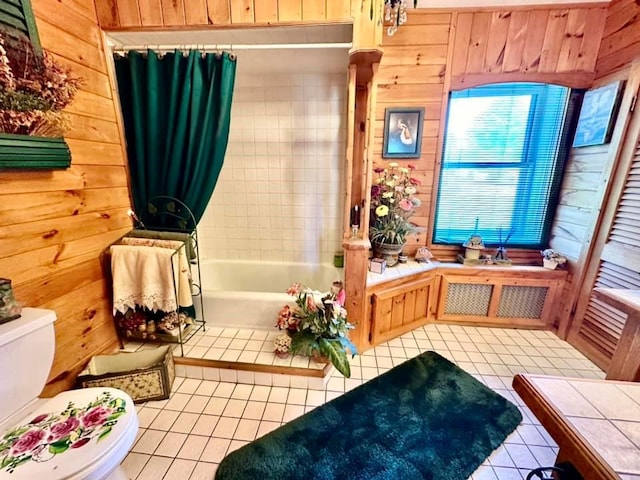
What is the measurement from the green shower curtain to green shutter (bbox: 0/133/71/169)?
0.49m

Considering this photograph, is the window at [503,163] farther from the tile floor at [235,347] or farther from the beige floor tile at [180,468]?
the beige floor tile at [180,468]

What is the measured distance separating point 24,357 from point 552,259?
3416mm

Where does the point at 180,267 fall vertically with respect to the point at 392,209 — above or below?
below

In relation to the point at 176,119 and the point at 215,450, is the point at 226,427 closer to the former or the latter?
the point at 215,450

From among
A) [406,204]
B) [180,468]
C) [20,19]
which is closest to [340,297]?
[406,204]

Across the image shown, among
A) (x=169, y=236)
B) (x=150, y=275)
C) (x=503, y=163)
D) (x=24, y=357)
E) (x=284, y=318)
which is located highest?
(x=503, y=163)

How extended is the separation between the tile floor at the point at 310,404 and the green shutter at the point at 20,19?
6.49ft

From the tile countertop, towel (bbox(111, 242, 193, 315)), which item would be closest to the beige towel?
towel (bbox(111, 242, 193, 315))

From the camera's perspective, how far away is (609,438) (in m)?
0.64

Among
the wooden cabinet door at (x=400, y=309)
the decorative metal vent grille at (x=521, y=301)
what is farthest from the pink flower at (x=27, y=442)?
the decorative metal vent grille at (x=521, y=301)

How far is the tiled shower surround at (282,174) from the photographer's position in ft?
8.39

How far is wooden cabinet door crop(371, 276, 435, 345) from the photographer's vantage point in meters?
2.16

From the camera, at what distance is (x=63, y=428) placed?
3.48 ft

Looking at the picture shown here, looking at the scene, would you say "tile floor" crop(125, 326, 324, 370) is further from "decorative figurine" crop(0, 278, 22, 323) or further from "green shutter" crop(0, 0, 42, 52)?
Result: "green shutter" crop(0, 0, 42, 52)
